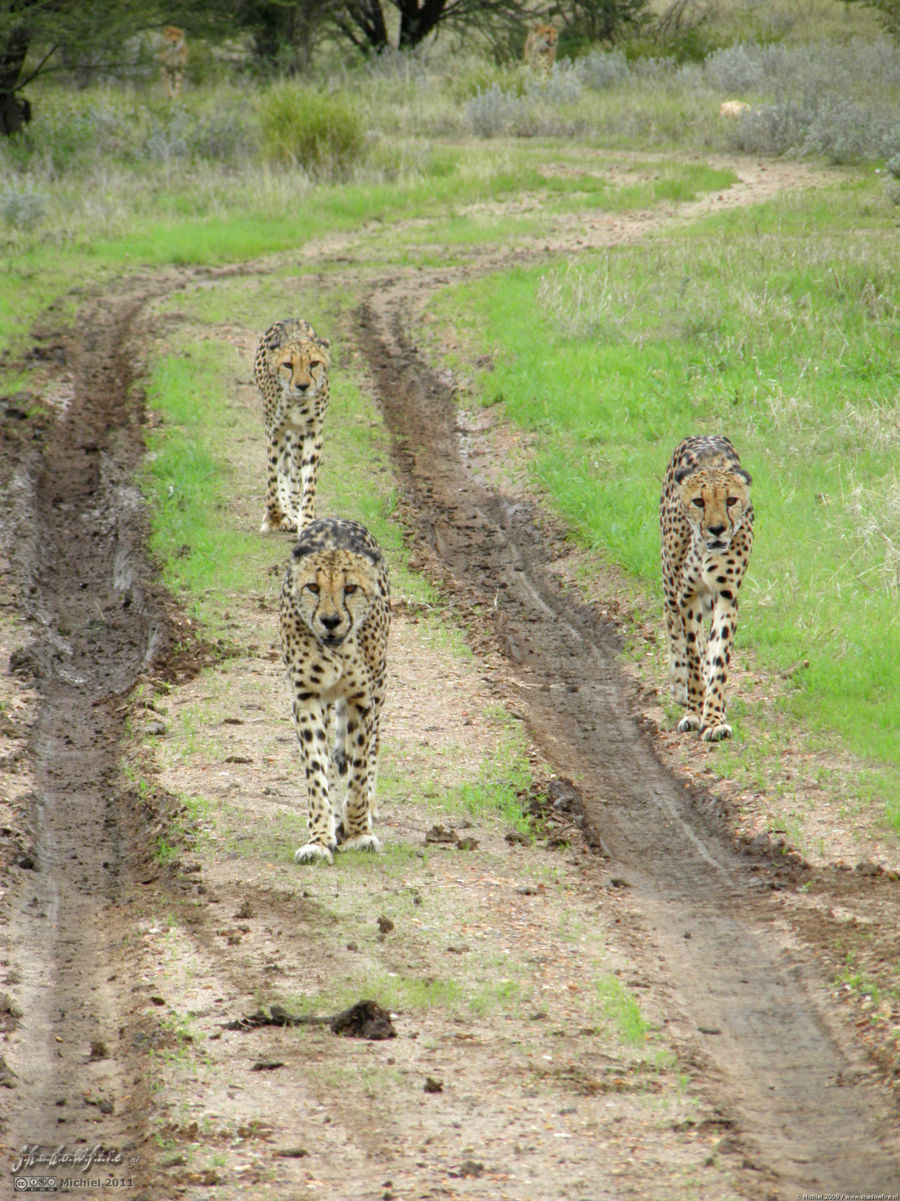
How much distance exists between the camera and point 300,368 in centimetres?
1188

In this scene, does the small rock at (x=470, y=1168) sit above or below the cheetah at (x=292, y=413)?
below

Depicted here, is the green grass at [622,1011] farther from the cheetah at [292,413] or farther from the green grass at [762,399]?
the cheetah at [292,413]

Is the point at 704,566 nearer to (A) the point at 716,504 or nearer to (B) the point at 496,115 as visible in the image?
(A) the point at 716,504

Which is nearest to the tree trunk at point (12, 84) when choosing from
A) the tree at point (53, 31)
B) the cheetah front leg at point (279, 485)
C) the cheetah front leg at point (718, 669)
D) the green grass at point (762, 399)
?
the tree at point (53, 31)

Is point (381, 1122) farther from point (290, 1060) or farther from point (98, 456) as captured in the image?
point (98, 456)

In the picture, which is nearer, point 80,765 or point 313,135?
point 80,765

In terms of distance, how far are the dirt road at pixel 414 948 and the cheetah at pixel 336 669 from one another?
1.16 ft

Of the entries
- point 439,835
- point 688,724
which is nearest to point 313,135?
point 688,724

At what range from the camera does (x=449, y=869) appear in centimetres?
727

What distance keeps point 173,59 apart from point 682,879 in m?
36.7

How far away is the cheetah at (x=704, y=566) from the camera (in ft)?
28.8

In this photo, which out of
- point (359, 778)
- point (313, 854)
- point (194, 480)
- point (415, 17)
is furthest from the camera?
point (415, 17)

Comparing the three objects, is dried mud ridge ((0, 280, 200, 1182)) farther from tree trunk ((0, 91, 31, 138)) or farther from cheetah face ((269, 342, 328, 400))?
tree trunk ((0, 91, 31, 138))

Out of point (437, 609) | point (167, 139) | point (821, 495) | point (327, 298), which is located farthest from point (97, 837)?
point (167, 139)
